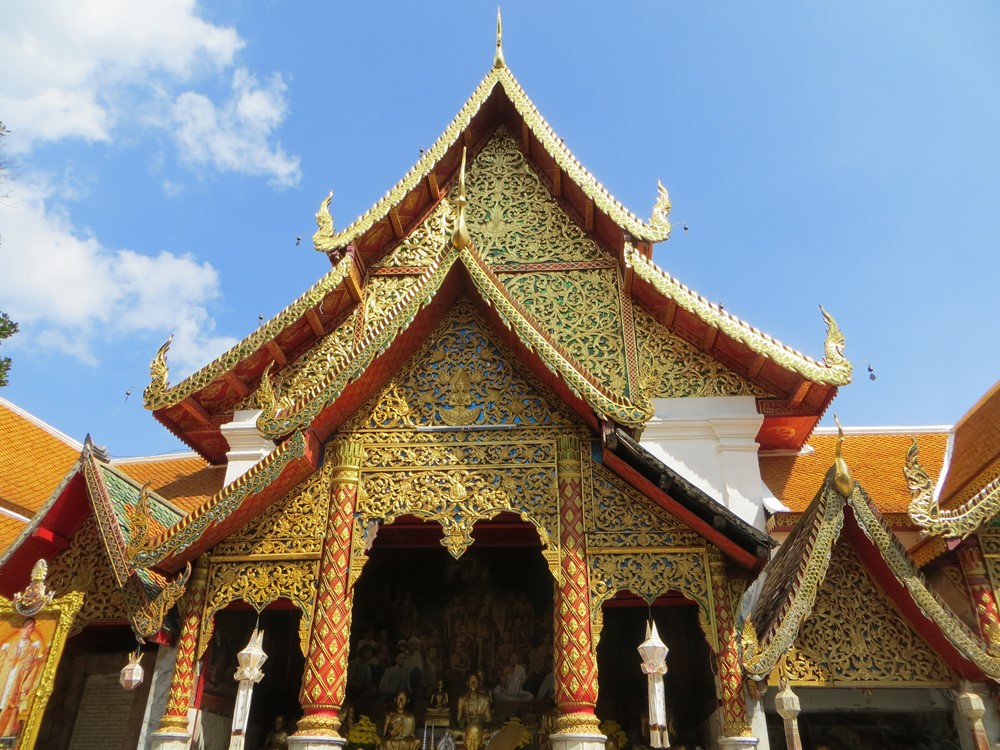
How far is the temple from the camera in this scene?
5.33m

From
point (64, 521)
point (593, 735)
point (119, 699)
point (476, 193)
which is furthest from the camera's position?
point (476, 193)

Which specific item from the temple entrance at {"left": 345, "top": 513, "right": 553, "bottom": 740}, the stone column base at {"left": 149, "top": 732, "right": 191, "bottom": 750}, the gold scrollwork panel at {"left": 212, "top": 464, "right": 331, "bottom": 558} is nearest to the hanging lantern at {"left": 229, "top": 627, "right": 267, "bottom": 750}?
the stone column base at {"left": 149, "top": 732, "right": 191, "bottom": 750}

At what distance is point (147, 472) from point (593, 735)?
853 cm

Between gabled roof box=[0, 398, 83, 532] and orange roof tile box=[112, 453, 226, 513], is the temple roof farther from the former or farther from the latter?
gabled roof box=[0, 398, 83, 532]

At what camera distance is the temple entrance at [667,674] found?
6477 millimetres

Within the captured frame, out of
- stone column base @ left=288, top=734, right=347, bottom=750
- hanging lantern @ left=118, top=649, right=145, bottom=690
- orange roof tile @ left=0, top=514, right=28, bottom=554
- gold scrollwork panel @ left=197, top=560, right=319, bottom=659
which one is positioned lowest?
stone column base @ left=288, top=734, right=347, bottom=750

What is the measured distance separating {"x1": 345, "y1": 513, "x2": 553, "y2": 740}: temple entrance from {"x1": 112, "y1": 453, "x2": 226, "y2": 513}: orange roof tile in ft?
6.72

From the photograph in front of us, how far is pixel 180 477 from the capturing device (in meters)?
9.58

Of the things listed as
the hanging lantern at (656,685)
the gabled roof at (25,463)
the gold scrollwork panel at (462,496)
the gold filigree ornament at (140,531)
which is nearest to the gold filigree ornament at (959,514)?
the hanging lantern at (656,685)

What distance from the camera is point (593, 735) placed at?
4.96 meters

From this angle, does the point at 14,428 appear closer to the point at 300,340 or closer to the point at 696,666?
the point at 300,340

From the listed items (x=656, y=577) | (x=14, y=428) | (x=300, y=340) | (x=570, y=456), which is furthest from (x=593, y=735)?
(x=14, y=428)

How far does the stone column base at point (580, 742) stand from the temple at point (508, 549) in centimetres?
2

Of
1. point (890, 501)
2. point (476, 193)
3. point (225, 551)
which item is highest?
point (476, 193)
